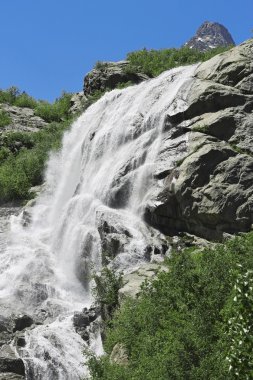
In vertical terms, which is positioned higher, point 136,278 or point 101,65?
point 101,65

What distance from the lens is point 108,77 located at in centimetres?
5697

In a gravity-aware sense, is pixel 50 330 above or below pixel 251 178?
below

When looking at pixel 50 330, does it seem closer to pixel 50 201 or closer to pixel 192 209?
pixel 192 209

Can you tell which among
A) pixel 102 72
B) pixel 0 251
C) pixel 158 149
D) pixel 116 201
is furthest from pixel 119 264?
pixel 102 72

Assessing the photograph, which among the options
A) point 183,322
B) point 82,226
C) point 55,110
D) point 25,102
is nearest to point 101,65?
point 55,110

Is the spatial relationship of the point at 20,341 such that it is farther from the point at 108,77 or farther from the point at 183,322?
the point at 108,77

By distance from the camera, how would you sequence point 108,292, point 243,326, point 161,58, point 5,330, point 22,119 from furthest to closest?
1. point 22,119
2. point 161,58
3. point 5,330
4. point 108,292
5. point 243,326

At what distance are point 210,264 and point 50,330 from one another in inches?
404

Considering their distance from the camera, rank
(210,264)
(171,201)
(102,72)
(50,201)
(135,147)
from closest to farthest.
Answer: (210,264) → (171,201) → (135,147) → (50,201) → (102,72)

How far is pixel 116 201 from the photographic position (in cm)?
3547

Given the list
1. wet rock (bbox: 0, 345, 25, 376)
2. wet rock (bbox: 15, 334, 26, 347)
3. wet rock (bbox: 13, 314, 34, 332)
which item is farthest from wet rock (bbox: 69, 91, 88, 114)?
wet rock (bbox: 0, 345, 25, 376)

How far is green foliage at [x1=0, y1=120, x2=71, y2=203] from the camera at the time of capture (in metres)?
51.2

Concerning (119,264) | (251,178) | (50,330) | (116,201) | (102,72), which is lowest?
(50,330)

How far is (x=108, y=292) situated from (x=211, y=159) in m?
10.2
